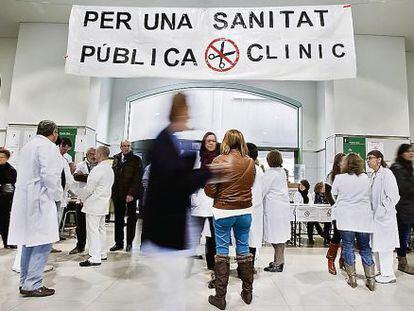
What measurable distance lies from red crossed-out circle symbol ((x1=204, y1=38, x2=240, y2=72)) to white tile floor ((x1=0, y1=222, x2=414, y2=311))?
168 cm

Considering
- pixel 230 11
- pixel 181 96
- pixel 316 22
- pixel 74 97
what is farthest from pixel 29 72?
pixel 181 96

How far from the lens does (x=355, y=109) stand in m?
7.12

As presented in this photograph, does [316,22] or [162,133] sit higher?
[316,22]

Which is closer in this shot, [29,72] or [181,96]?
[181,96]

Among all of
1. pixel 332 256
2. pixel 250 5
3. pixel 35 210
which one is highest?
pixel 250 5

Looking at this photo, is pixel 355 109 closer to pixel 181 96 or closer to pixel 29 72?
pixel 181 96

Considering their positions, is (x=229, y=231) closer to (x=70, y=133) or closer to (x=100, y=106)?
(x=70, y=133)

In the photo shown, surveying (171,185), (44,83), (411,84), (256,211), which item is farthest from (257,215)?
(411,84)

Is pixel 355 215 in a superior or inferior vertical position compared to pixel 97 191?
inferior

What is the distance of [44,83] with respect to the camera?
711 centimetres

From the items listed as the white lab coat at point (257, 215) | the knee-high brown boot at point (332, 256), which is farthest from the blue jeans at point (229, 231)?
the knee-high brown boot at point (332, 256)

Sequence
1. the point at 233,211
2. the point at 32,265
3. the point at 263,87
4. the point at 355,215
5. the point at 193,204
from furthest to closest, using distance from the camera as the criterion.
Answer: the point at 263,87 → the point at 355,215 → the point at 32,265 → the point at 233,211 → the point at 193,204

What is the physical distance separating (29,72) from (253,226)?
6126 mm

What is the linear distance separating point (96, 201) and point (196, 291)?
1.66 metres
